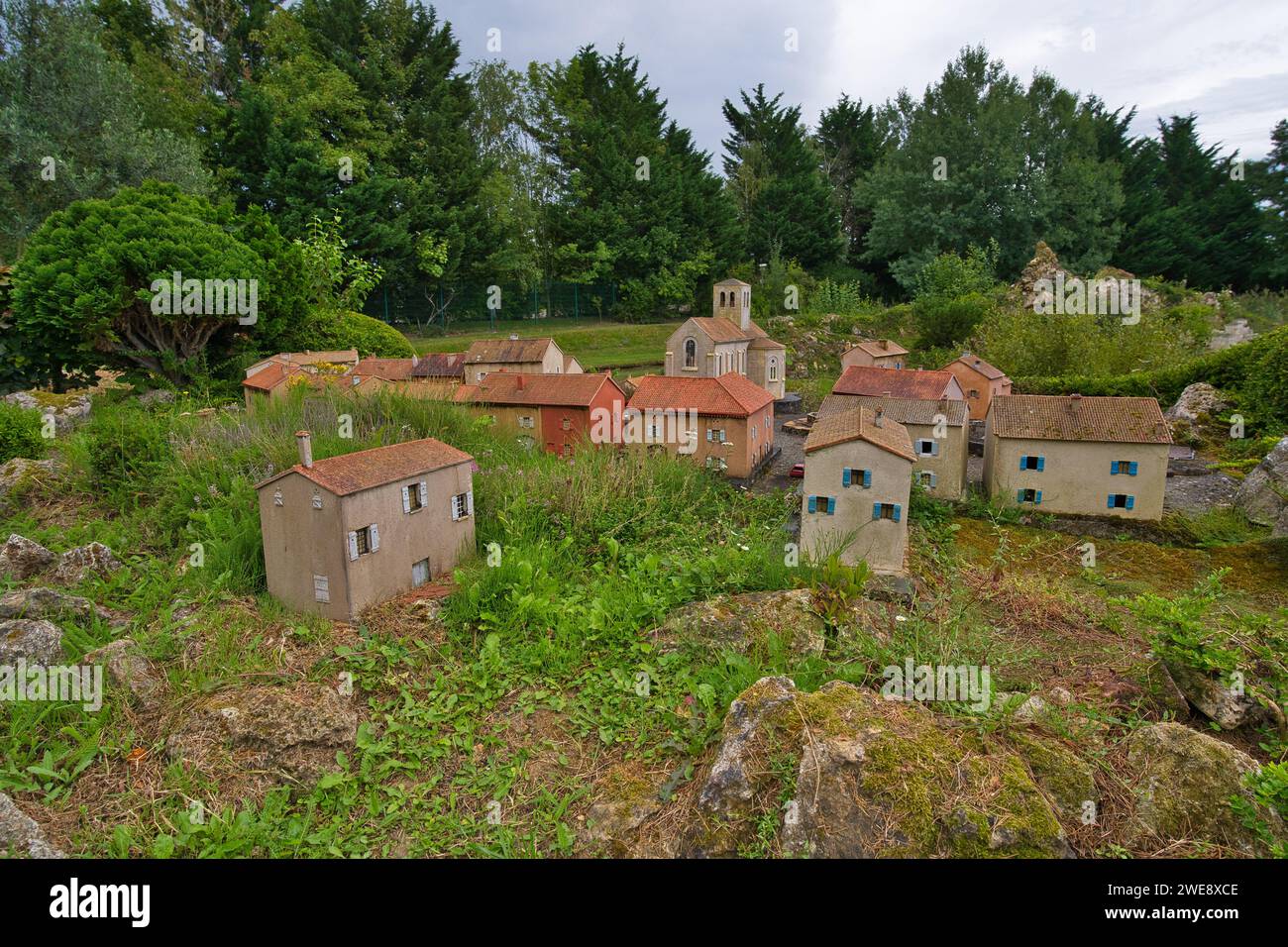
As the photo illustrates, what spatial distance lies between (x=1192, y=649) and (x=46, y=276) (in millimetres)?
25726

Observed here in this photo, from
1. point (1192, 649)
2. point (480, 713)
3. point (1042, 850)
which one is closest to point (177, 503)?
point (480, 713)

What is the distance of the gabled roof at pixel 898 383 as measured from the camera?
22.3 m

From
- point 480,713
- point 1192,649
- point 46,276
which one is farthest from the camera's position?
point 46,276

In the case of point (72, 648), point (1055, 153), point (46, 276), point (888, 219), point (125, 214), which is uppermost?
point (1055, 153)

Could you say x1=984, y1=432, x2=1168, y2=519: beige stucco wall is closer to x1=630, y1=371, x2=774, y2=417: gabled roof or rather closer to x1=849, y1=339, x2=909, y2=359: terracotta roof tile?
x1=630, y1=371, x2=774, y2=417: gabled roof

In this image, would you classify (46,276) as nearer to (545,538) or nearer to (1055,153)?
(545,538)

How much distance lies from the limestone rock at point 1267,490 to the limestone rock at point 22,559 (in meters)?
24.6

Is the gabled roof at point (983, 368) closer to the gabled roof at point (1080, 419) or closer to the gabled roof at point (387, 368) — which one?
the gabled roof at point (1080, 419)

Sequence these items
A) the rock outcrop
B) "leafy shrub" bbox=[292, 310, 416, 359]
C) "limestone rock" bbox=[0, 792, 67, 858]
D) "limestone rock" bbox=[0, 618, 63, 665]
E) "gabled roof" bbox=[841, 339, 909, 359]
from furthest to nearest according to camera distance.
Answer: "gabled roof" bbox=[841, 339, 909, 359], "leafy shrub" bbox=[292, 310, 416, 359], "limestone rock" bbox=[0, 618, 63, 665], "limestone rock" bbox=[0, 792, 67, 858], the rock outcrop

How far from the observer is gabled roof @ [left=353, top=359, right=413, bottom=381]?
25530mm

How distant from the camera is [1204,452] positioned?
24.5 metres

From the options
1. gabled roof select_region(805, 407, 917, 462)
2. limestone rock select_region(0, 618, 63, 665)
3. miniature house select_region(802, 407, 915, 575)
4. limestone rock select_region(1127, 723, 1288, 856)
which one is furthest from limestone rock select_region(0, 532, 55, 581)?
limestone rock select_region(1127, 723, 1288, 856)

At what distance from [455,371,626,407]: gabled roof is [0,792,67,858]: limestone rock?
16148mm

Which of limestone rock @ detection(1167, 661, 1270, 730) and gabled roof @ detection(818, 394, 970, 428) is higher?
gabled roof @ detection(818, 394, 970, 428)
